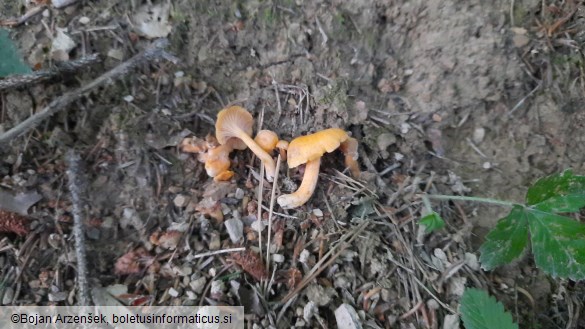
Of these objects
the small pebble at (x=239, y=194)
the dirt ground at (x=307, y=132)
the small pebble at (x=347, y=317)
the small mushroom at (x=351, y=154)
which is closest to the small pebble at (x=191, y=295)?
the dirt ground at (x=307, y=132)

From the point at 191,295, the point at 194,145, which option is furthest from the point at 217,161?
the point at 191,295

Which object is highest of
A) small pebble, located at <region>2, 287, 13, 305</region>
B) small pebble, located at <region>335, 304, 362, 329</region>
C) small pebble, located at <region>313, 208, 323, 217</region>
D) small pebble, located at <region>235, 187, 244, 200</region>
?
small pebble, located at <region>235, 187, 244, 200</region>

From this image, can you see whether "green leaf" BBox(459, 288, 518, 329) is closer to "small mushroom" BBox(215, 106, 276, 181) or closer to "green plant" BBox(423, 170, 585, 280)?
"green plant" BBox(423, 170, 585, 280)

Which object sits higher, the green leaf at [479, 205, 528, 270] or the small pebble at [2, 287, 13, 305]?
the green leaf at [479, 205, 528, 270]

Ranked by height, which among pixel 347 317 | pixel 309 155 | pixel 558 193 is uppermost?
pixel 309 155

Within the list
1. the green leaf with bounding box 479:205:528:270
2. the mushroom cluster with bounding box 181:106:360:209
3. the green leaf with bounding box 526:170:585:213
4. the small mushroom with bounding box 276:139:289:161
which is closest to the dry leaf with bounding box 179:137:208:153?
the mushroom cluster with bounding box 181:106:360:209

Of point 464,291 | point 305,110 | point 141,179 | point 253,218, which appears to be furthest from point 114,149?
point 464,291

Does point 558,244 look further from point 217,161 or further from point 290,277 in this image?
point 217,161
